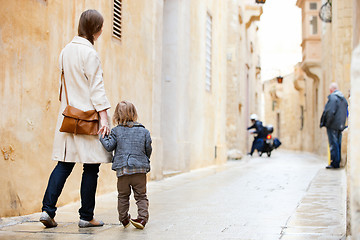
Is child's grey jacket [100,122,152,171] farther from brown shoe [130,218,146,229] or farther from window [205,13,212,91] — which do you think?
window [205,13,212,91]

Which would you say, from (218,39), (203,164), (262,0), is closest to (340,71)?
(218,39)

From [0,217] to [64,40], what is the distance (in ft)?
6.64

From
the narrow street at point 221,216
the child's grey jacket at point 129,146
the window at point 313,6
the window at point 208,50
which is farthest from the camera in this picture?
the window at point 313,6

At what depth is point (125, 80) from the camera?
300 inches

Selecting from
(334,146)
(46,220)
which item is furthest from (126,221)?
(334,146)

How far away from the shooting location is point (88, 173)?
170 inches

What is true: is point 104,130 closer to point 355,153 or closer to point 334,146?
point 355,153

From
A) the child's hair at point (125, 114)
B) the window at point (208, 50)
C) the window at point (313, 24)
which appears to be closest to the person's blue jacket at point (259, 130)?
the window at point (313, 24)

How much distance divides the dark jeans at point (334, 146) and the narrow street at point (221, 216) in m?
3.54

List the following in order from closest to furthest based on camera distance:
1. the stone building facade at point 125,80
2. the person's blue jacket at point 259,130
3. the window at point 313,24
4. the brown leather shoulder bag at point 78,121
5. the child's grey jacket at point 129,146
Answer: the brown leather shoulder bag at point 78,121
the child's grey jacket at point 129,146
the stone building facade at point 125,80
the person's blue jacket at point 259,130
the window at point 313,24

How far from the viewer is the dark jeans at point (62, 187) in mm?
4191

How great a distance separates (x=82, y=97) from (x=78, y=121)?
216 millimetres

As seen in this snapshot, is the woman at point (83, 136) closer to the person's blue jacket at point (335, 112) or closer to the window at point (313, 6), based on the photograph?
the person's blue jacket at point (335, 112)

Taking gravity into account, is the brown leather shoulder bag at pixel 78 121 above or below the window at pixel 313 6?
below
